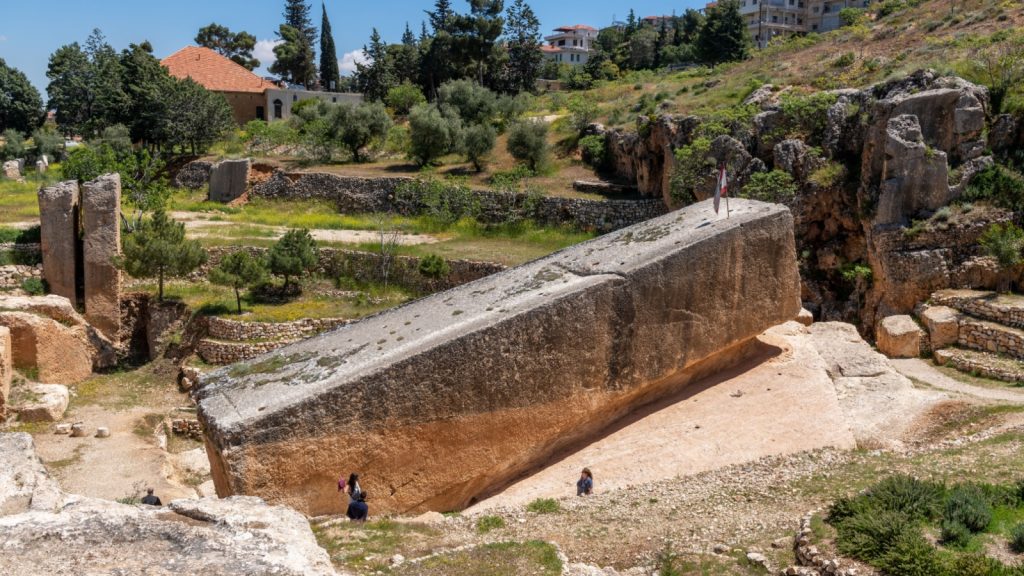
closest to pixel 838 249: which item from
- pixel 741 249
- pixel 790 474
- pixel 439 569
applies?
pixel 741 249

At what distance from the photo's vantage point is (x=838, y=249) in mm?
21719

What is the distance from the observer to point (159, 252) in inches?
835

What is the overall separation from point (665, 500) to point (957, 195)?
13.4 metres

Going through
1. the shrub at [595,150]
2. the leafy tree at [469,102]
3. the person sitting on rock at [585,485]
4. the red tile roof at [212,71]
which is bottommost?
the person sitting on rock at [585,485]

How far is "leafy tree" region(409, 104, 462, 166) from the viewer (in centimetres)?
3344

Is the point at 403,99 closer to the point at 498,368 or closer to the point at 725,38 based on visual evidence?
the point at 725,38

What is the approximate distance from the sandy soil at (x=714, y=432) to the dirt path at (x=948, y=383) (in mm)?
2503

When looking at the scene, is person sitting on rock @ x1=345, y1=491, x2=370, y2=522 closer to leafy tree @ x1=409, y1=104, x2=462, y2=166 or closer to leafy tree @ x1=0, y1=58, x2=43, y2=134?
leafy tree @ x1=409, y1=104, x2=462, y2=166

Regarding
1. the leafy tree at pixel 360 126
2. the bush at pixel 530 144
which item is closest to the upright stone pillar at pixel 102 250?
the bush at pixel 530 144

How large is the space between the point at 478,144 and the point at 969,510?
2592 cm

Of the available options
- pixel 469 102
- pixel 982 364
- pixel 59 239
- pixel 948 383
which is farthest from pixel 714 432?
pixel 469 102

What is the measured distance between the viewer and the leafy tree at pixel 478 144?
105 ft

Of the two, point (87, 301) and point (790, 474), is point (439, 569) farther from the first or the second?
point (87, 301)

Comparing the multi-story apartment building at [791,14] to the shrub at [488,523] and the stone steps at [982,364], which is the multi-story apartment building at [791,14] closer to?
the stone steps at [982,364]
